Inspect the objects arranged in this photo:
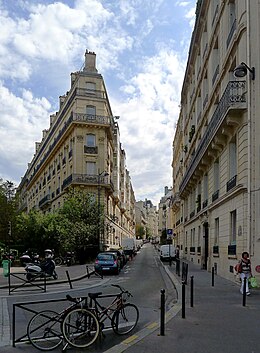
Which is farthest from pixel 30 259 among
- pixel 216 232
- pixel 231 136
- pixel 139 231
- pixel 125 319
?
pixel 139 231

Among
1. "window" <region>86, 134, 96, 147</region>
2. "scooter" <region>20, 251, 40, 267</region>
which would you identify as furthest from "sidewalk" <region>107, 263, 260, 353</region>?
"window" <region>86, 134, 96, 147</region>

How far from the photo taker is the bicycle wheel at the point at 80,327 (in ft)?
22.6

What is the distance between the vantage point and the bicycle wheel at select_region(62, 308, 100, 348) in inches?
271

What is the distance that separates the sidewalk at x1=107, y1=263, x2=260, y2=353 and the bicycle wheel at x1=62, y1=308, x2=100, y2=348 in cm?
52

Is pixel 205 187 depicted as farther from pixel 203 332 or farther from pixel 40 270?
pixel 203 332

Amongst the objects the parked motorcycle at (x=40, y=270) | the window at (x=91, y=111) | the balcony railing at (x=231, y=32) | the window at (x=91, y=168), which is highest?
the window at (x=91, y=111)

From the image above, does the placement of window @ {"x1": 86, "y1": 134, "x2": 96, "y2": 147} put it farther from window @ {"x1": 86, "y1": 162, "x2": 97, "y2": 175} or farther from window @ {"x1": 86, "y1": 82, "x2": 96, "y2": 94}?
window @ {"x1": 86, "y1": 82, "x2": 96, "y2": 94}

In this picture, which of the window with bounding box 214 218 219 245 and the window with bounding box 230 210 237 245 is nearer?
the window with bounding box 230 210 237 245

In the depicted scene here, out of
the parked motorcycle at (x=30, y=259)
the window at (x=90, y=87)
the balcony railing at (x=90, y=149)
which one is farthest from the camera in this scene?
the window at (x=90, y=87)

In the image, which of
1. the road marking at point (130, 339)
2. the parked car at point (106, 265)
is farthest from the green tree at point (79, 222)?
the road marking at point (130, 339)

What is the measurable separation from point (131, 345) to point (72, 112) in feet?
142

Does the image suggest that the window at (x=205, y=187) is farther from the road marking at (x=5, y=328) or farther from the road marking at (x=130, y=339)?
the road marking at (x=130, y=339)

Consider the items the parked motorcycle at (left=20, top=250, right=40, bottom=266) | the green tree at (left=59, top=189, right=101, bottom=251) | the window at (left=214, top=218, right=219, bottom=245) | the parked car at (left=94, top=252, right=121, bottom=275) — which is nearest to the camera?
the parked motorcycle at (left=20, top=250, right=40, bottom=266)

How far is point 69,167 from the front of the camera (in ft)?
164
